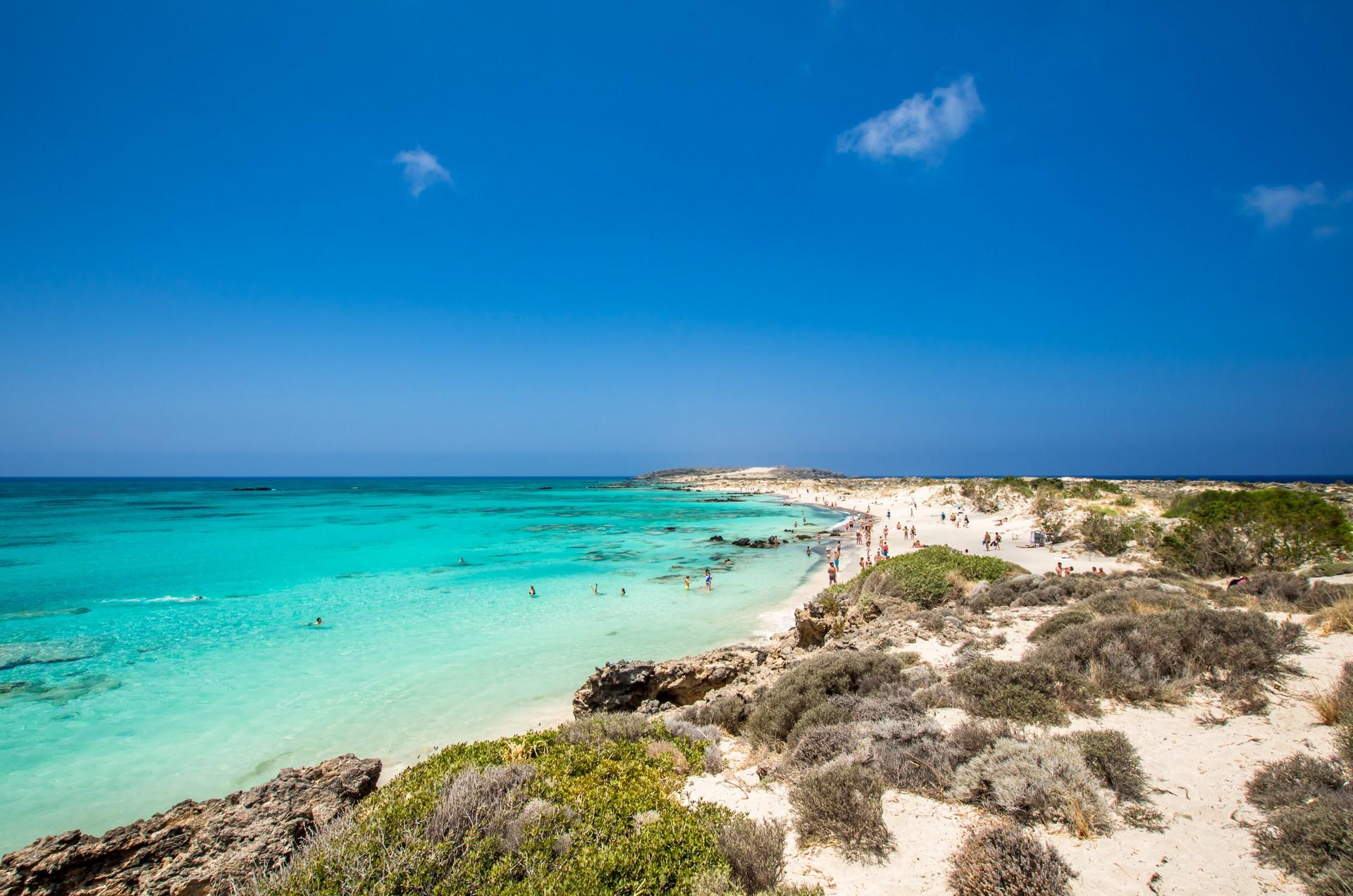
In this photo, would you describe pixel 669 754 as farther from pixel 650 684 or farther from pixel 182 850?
pixel 182 850

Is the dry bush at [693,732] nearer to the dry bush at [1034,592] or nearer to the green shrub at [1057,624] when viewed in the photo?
the green shrub at [1057,624]

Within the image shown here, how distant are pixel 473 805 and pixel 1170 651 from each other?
9.37 meters

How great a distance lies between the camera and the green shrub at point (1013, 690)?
6613mm

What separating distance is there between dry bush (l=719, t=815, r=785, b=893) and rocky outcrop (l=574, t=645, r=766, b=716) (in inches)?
213

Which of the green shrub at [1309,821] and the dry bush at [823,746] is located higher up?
the green shrub at [1309,821]

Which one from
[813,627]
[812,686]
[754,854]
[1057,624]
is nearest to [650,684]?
[812,686]

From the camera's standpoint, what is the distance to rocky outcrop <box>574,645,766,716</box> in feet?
33.1

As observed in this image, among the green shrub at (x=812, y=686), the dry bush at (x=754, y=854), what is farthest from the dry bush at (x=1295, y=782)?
the dry bush at (x=754, y=854)

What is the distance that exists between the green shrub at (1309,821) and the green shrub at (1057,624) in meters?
4.50

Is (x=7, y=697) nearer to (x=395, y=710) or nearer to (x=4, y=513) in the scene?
(x=395, y=710)

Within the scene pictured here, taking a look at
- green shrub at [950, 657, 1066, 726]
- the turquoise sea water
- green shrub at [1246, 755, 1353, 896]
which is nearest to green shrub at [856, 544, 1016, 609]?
the turquoise sea water

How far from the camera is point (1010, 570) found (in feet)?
53.0

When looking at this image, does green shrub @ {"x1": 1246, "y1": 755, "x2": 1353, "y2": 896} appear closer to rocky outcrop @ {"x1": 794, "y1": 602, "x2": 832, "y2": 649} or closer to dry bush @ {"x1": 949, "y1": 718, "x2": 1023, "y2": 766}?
dry bush @ {"x1": 949, "y1": 718, "x2": 1023, "y2": 766}

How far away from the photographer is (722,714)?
8.49 meters
